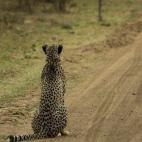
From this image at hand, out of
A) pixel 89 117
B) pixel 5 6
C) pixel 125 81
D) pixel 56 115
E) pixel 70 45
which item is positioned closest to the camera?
pixel 56 115

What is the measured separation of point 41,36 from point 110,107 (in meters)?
7.31

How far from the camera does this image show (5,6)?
23125 millimetres

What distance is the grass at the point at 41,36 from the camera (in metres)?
13.7

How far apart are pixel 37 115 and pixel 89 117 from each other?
171 centimetres

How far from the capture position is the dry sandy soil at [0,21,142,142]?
31.9 ft

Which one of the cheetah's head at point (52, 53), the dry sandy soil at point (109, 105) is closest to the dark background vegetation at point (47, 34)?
the dry sandy soil at point (109, 105)

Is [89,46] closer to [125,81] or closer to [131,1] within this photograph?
[125,81]

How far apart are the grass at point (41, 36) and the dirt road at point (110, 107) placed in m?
0.77

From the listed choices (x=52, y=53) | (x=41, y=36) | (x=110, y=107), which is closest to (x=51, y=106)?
(x=52, y=53)

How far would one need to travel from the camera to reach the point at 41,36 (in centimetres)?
1828

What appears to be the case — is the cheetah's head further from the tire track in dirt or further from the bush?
the bush

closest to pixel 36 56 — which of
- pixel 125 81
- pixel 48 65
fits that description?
pixel 125 81

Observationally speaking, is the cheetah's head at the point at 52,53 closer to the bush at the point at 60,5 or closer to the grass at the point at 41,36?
the grass at the point at 41,36

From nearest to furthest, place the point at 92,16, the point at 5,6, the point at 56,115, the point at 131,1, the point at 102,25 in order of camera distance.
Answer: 1. the point at 56,115
2. the point at 102,25
3. the point at 92,16
4. the point at 5,6
5. the point at 131,1
